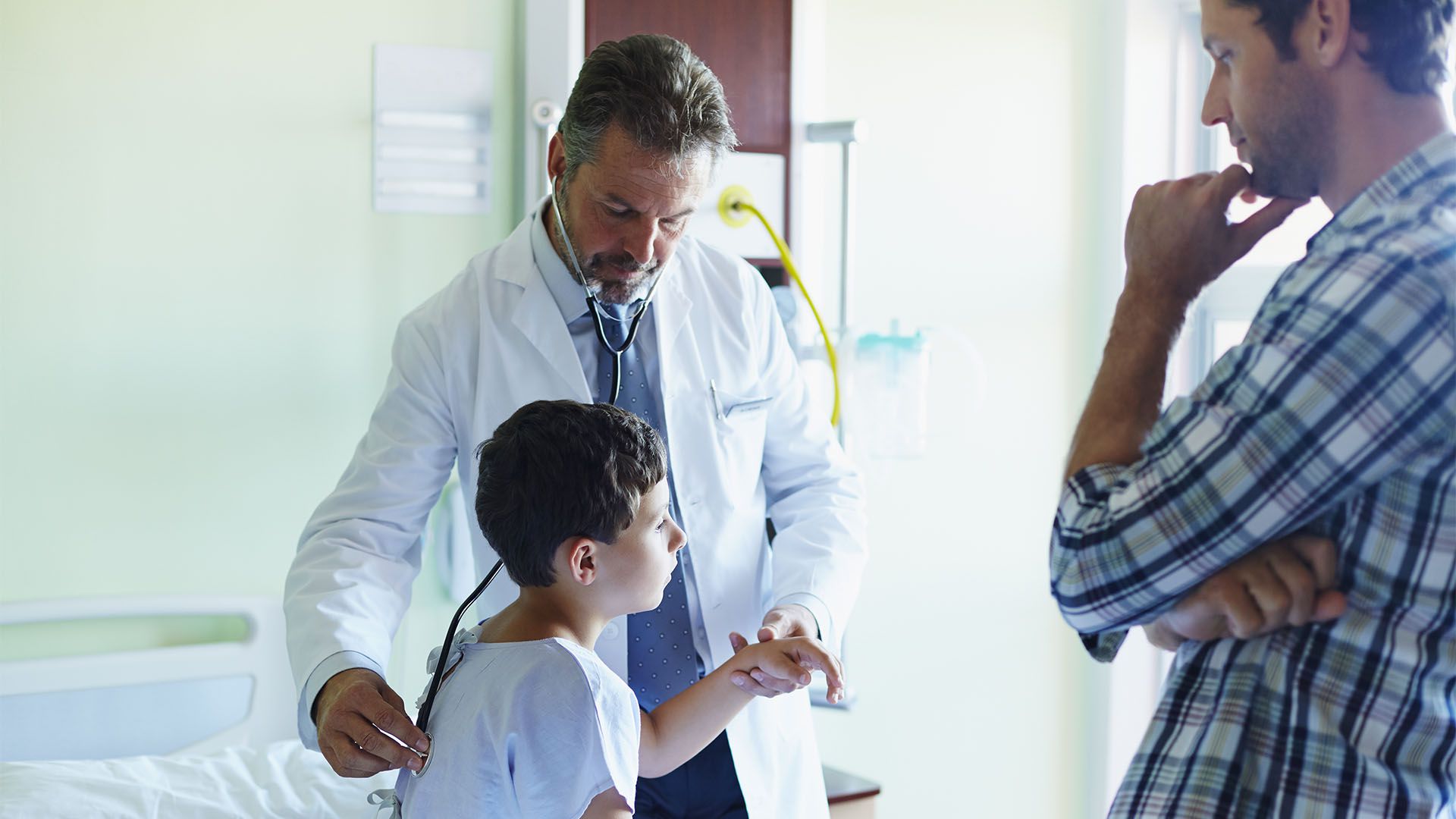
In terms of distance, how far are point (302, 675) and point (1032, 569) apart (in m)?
1.94

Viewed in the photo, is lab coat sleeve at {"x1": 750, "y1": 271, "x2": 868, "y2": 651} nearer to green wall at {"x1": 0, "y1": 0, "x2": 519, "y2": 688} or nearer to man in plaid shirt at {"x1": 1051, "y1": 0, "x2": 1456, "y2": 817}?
man in plaid shirt at {"x1": 1051, "y1": 0, "x2": 1456, "y2": 817}

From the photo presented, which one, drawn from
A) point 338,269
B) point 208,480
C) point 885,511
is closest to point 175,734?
point 208,480

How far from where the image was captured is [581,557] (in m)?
1.35

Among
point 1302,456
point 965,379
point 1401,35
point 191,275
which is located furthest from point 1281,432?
point 965,379

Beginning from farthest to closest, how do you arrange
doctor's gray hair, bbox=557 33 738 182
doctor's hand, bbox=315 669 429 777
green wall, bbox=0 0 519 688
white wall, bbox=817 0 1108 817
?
white wall, bbox=817 0 1108 817, green wall, bbox=0 0 519 688, doctor's gray hair, bbox=557 33 738 182, doctor's hand, bbox=315 669 429 777

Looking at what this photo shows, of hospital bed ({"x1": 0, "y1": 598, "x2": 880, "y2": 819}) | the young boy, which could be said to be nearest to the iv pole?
hospital bed ({"x1": 0, "y1": 598, "x2": 880, "y2": 819})

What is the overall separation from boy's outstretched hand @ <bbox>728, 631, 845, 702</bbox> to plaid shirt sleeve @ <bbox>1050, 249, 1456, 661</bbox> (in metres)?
0.50

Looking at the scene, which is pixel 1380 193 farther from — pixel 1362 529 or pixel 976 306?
pixel 976 306

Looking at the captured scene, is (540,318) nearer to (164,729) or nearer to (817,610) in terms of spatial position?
(817,610)

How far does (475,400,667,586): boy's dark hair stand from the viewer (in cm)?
134

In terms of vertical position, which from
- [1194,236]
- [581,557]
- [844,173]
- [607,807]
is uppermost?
[844,173]

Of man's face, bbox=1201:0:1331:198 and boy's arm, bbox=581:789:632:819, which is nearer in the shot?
man's face, bbox=1201:0:1331:198

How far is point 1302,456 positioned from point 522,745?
75 centimetres

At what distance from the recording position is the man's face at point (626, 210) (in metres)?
1.52
